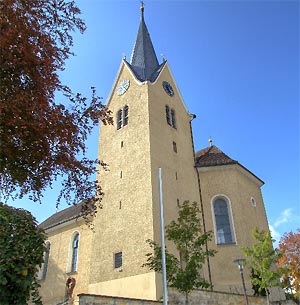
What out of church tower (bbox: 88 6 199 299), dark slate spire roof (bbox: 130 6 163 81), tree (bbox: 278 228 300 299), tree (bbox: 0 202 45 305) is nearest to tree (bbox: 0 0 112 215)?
tree (bbox: 0 202 45 305)

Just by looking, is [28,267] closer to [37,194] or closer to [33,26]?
[37,194]

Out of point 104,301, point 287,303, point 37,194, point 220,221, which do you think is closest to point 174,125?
point 220,221

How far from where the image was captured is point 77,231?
26.4 meters

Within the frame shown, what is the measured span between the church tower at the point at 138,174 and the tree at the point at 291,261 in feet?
39.7

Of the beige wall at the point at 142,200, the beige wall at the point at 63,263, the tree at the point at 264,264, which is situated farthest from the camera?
the beige wall at the point at 63,263

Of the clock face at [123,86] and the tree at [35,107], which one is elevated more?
the clock face at [123,86]

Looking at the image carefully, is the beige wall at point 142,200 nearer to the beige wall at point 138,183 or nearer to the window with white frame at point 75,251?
the beige wall at point 138,183

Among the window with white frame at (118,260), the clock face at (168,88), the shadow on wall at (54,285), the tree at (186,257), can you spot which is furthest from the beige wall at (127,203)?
the shadow on wall at (54,285)

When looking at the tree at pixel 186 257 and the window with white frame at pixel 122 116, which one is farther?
the window with white frame at pixel 122 116

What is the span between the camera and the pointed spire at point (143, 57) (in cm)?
2988

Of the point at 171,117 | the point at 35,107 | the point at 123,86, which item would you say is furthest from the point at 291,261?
the point at 35,107

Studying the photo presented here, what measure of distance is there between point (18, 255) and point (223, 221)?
19681 mm

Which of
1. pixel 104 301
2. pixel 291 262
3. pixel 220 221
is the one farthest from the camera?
pixel 291 262

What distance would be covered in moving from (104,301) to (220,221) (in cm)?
1250
